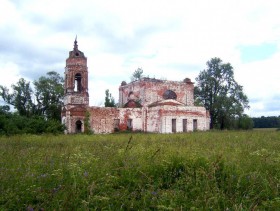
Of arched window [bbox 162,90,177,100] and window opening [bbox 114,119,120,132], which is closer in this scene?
window opening [bbox 114,119,120,132]

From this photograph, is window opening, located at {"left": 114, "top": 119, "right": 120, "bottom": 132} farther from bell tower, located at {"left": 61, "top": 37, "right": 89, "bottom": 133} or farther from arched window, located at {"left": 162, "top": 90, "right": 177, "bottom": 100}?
arched window, located at {"left": 162, "top": 90, "right": 177, "bottom": 100}

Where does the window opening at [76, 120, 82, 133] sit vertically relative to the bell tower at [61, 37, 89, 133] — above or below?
below

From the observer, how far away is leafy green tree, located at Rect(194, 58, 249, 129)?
134 feet

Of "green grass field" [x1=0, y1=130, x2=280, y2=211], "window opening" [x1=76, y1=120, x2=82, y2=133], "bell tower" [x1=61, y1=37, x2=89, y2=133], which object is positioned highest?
"bell tower" [x1=61, y1=37, x2=89, y2=133]

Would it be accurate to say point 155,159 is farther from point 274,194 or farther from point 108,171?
point 274,194

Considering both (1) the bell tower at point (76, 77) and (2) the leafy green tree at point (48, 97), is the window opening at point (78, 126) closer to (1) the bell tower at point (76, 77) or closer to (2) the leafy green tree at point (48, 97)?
(1) the bell tower at point (76, 77)

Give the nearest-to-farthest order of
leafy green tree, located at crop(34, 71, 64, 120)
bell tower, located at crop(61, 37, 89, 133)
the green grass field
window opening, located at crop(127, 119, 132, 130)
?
the green grass field → bell tower, located at crop(61, 37, 89, 133) → window opening, located at crop(127, 119, 132, 130) → leafy green tree, located at crop(34, 71, 64, 120)

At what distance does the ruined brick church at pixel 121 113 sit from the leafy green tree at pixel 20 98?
Result: 12912 mm

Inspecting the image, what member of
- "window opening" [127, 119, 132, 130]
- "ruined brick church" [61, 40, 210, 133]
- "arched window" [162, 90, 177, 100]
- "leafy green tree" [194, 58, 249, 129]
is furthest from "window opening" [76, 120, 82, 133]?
"leafy green tree" [194, 58, 249, 129]

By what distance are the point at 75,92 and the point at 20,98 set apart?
1554 cm

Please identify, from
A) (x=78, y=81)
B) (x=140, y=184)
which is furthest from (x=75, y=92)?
(x=140, y=184)

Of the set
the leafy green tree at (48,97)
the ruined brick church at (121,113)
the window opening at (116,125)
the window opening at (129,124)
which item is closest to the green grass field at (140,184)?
the ruined brick church at (121,113)

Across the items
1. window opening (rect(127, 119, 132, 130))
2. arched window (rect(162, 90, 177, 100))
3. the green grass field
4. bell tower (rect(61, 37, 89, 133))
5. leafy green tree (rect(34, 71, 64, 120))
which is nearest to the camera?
the green grass field

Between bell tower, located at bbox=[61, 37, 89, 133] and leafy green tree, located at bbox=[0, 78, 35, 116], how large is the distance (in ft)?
43.8
